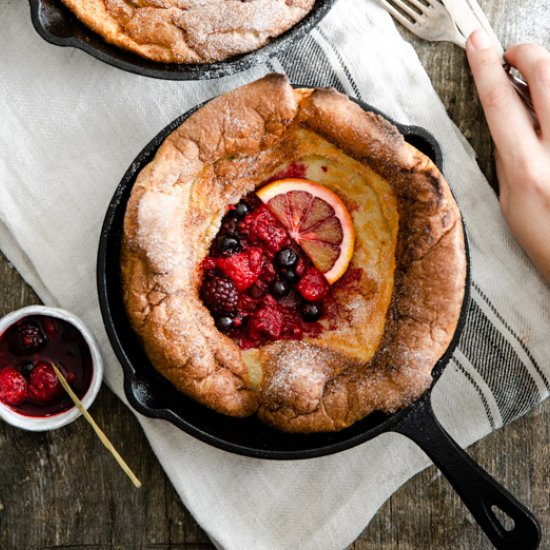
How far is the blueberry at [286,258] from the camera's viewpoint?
2555 mm

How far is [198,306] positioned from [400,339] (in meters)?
0.72

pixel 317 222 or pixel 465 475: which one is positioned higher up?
pixel 317 222

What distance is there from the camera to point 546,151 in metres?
2.82

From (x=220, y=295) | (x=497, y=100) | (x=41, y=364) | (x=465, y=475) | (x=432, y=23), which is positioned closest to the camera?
(x=465, y=475)

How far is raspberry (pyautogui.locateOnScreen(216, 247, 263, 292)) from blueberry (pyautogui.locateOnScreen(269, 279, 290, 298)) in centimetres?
7

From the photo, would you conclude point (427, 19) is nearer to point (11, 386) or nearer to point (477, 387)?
point (477, 387)

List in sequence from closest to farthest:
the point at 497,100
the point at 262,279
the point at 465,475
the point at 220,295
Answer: the point at 465,475, the point at 220,295, the point at 262,279, the point at 497,100

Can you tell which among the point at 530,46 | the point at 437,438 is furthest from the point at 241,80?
the point at 437,438

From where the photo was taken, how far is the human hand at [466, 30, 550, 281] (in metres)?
2.79

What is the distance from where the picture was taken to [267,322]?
255cm

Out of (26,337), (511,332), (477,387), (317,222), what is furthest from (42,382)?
(511,332)

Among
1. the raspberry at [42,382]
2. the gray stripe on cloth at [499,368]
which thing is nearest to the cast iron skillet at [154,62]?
the raspberry at [42,382]

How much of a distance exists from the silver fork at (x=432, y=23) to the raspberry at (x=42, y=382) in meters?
2.04

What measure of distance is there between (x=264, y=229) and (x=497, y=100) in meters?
1.12
